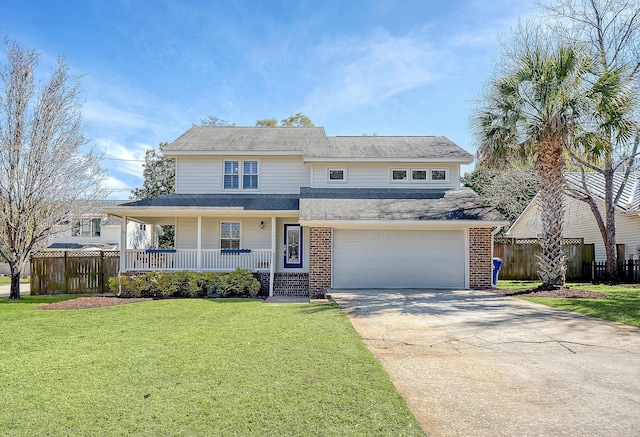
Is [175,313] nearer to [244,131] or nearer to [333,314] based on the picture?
[333,314]

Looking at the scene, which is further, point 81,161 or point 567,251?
point 567,251

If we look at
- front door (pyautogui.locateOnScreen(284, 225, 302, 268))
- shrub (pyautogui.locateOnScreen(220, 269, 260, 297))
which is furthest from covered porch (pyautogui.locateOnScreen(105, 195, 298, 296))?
shrub (pyautogui.locateOnScreen(220, 269, 260, 297))

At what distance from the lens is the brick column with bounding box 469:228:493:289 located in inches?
524

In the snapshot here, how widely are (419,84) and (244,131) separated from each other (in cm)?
842

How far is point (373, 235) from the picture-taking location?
13602 millimetres

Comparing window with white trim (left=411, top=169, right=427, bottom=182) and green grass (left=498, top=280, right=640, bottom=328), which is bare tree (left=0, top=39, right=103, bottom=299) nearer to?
window with white trim (left=411, top=169, right=427, bottom=182)

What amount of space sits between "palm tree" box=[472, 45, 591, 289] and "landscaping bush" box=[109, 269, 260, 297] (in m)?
9.19

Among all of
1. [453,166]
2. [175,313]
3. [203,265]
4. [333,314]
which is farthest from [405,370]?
Answer: [453,166]

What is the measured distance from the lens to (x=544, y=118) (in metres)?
12.0

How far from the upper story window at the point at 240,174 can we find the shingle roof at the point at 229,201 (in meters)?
0.52

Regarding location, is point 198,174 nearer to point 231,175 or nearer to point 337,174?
point 231,175

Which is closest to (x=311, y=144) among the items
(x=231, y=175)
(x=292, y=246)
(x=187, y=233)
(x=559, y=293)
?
(x=231, y=175)

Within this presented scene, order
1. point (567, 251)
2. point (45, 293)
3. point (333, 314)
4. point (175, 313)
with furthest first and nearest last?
point (567, 251), point (45, 293), point (175, 313), point (333, 314)

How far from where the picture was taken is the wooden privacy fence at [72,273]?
15352 millimetres
